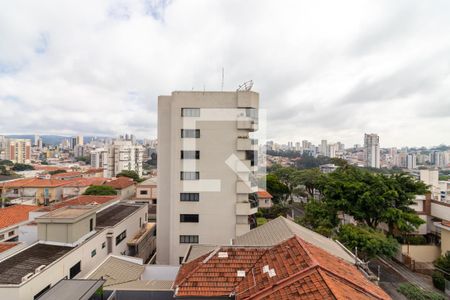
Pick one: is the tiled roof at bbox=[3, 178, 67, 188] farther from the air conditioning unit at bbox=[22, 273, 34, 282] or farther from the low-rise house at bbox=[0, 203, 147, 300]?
the air conditioning unit at bbox=[22, 273, 34, 282]

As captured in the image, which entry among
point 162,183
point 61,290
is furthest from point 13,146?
point 61,290

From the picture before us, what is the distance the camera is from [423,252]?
20297 millimetres

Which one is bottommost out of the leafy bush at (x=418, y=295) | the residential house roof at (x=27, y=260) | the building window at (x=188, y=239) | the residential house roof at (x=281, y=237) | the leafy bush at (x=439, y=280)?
A: the leafy bush at (x=439, y=280)

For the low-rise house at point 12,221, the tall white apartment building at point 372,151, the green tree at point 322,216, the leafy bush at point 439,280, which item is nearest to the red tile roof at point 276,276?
the leafy bush at point 439,280

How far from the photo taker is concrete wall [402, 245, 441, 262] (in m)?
20.2

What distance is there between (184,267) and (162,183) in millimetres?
9732

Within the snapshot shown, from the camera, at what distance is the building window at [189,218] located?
61.5 feet

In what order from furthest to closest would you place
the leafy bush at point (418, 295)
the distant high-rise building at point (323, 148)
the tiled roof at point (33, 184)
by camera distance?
the distant high-rise building at point (323, 148) < the tiled roof at point (33, 184) < the leafy bush at point (418, 295)

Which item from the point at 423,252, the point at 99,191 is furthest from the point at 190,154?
the point at 99,191

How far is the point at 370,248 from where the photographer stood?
53.5 ft

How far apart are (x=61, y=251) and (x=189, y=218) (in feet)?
27.4

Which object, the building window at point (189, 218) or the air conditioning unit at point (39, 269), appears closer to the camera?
the air conditioning unit at point (39, 269)

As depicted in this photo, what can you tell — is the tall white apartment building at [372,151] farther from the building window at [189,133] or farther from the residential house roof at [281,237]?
the residential house roof at [281,237]

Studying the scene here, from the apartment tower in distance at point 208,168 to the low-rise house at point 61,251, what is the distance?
4307mm
